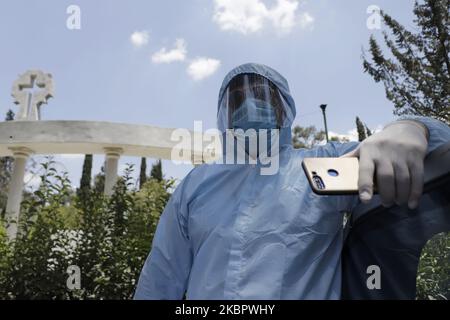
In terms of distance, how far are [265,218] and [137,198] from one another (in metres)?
3.82

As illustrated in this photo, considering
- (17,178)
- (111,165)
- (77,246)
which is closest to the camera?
(77,246)

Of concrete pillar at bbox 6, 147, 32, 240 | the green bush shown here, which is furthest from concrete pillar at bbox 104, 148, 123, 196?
the green bush

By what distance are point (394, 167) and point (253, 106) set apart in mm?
821

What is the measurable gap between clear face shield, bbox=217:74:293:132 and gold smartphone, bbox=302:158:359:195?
746 millimetres

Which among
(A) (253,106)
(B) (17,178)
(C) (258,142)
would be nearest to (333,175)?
(C) (258,142)

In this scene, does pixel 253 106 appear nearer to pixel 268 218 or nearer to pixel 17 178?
pixel 268 218

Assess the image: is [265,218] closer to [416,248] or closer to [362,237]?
[362,237]

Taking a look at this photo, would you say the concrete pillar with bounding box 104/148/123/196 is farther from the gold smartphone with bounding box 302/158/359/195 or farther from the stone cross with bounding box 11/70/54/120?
the gold smartphone with bounding box 302/158/359/195

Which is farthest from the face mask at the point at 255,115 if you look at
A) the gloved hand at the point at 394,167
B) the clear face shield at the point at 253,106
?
the gloved hand at the point at 394,167

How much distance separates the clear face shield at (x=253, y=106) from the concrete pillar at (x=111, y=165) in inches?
321

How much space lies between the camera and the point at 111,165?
957 cm

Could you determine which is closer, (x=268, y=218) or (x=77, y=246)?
(x=268, y=218)

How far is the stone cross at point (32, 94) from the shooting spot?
10375 millimetres

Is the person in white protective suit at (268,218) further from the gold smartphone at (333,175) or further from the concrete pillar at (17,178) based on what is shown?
the concrete pillar at (17,178)
